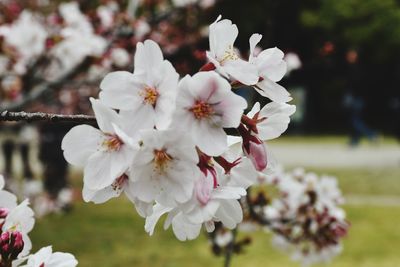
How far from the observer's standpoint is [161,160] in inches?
42.1

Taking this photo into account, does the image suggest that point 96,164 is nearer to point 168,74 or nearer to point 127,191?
point 127,191

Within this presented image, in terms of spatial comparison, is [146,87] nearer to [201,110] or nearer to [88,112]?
[201,110]

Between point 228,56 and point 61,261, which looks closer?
point 228,56

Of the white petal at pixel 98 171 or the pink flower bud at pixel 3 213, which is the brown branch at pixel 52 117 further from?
the pink flower bud at pixel 3 213

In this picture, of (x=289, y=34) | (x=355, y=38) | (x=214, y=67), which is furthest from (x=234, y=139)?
(x=289, y=34)

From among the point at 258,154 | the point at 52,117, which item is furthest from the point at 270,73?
the point at 52,117

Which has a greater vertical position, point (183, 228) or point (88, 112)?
point (88, 112)

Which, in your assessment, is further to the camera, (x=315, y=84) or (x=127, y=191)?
(x=315, y=84)

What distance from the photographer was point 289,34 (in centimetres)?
2738

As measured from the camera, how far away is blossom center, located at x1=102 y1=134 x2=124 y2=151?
107 cm

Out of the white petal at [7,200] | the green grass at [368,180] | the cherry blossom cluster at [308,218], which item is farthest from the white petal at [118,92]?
the green grass at [368,180]

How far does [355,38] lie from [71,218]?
18.6 meters

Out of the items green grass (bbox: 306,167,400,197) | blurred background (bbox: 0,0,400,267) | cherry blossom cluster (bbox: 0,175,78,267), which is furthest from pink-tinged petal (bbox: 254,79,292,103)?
green grass (bbox: 306,167,400,197)

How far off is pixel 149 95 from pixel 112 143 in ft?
0.32
